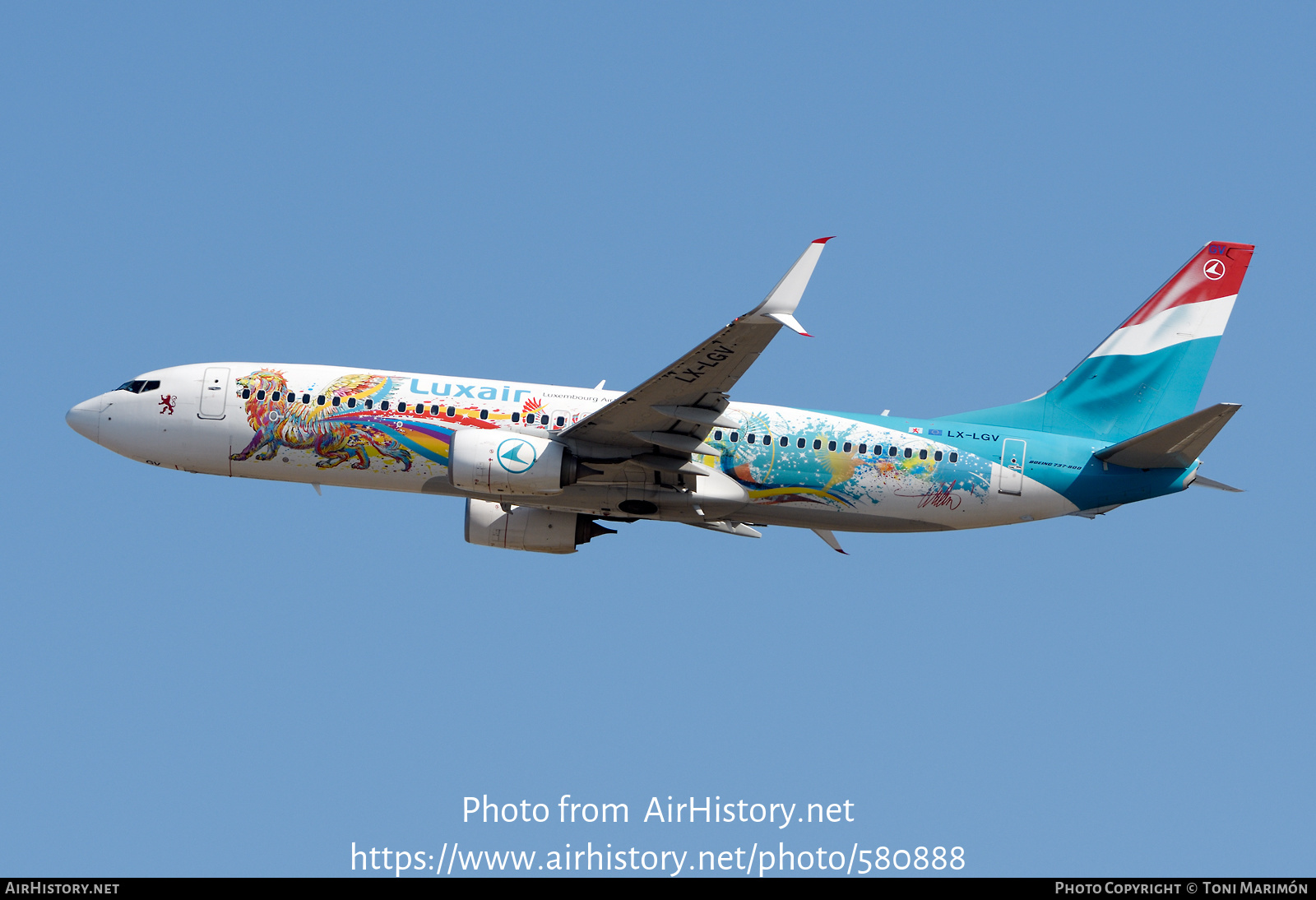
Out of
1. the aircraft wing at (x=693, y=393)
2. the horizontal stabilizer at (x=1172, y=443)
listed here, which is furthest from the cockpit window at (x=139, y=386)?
the horizontal stabilizer at (x=1172, y=443)

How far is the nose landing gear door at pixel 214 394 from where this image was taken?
3822 cm

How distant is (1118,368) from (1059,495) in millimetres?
4473

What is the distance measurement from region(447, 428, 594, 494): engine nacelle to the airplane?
0.13 ft

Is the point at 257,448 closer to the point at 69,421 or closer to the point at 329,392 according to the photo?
the point at 329,392

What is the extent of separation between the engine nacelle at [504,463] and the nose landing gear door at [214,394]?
20.8 ft

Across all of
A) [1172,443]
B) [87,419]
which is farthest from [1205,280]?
[87,419]

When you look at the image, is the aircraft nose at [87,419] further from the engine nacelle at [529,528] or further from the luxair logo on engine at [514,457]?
the luxair logo on engine at [514,457]

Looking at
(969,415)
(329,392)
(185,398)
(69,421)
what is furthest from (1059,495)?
(69,421)

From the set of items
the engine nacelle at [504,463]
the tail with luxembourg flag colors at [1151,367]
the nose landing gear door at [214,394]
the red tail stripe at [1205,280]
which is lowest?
the engine nacelle at [504,463]

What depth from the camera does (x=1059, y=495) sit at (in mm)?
37750

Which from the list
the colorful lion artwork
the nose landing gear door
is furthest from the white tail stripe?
the nose landing gear door

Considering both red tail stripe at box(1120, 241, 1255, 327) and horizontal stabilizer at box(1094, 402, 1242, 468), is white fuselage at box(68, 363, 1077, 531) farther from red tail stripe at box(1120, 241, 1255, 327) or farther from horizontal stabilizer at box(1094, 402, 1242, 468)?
red tail stripe at box(1120, 241, 1255, 327)

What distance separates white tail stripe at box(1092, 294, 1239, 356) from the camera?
40.4m
